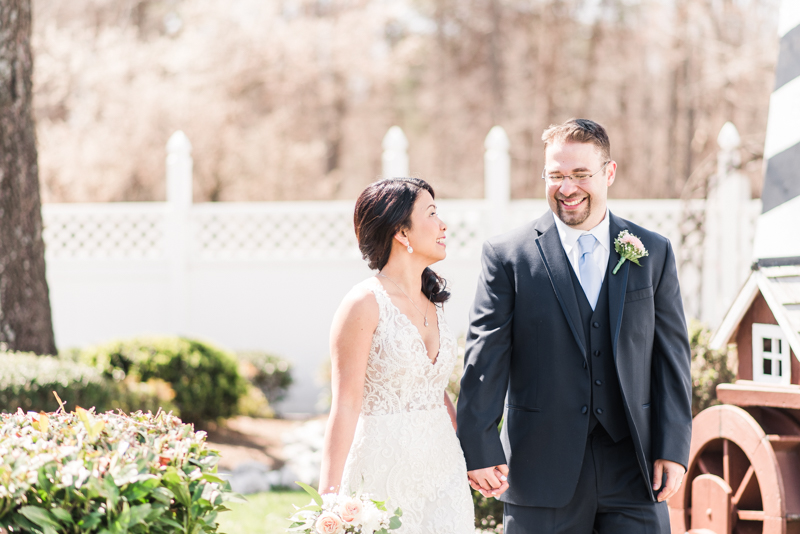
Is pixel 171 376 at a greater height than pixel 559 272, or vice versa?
pixel 559 272

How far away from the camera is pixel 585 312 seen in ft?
9.04

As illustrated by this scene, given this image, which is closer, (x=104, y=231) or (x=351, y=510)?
(x=351, y=510)

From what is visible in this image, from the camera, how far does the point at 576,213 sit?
278cm

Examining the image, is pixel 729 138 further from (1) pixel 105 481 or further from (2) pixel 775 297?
(1) pixel 105 481

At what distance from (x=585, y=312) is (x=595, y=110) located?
60.3ft

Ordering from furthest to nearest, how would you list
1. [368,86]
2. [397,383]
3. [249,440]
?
[368,86] < [249,440] < [397,383]

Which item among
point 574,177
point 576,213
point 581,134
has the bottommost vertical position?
point 576,213

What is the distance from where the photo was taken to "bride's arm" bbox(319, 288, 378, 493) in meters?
2.68

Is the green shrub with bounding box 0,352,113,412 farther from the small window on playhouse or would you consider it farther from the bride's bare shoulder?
the small window on playhouse

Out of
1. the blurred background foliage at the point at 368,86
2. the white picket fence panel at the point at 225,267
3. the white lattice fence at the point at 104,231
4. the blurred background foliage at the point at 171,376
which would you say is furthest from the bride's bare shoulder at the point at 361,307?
the blurred background foliage at the point at 368,86

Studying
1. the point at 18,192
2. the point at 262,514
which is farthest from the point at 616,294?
the point at 18,192

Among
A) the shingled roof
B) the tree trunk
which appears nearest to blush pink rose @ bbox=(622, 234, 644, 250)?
the shingled roof

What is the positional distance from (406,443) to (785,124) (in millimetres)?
2135

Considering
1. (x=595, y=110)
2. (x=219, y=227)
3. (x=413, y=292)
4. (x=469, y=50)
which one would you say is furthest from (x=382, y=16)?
(x=413, y=292)
